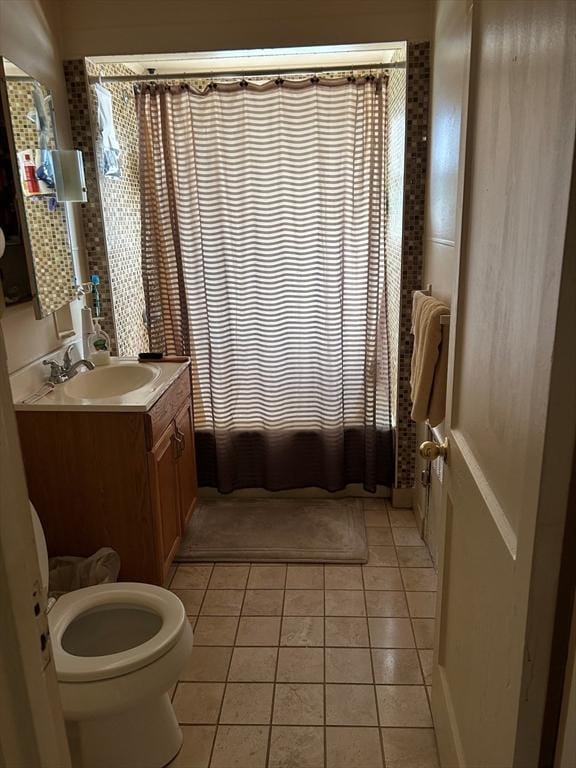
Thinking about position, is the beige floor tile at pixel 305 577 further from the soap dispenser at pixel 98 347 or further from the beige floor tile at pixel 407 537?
the soap dispenser at pixel 98 347

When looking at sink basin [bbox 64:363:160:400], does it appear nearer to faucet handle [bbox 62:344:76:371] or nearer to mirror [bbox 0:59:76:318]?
faucet handle [bbox 62:344:76:371]

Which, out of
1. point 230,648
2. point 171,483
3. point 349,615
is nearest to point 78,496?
point 171,483

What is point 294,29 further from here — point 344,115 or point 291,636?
point 291,636

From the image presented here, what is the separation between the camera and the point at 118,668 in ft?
5.04

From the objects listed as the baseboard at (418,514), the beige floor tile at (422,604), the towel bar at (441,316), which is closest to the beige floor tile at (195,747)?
the beige floor tile at (422,604)

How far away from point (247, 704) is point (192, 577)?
30.6 inches

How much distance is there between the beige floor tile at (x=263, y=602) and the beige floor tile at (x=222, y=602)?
0.03 metres

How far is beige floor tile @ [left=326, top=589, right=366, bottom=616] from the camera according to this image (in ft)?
7.88

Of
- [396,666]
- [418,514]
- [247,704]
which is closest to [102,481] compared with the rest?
[247,704]

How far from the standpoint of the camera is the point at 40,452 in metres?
2.17

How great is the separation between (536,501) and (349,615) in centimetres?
173

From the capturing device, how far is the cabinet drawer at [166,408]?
7.16ft

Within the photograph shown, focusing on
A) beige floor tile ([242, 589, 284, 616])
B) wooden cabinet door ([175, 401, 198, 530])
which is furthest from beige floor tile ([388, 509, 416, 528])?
wooden cabinet door ([175, 401, 198, 530])

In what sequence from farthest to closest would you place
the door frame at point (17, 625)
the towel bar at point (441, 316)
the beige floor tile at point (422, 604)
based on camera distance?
the beige floor tile at point (422, 604)
the towel bar at point (441, 316)
the door frame at point (17, 625)
